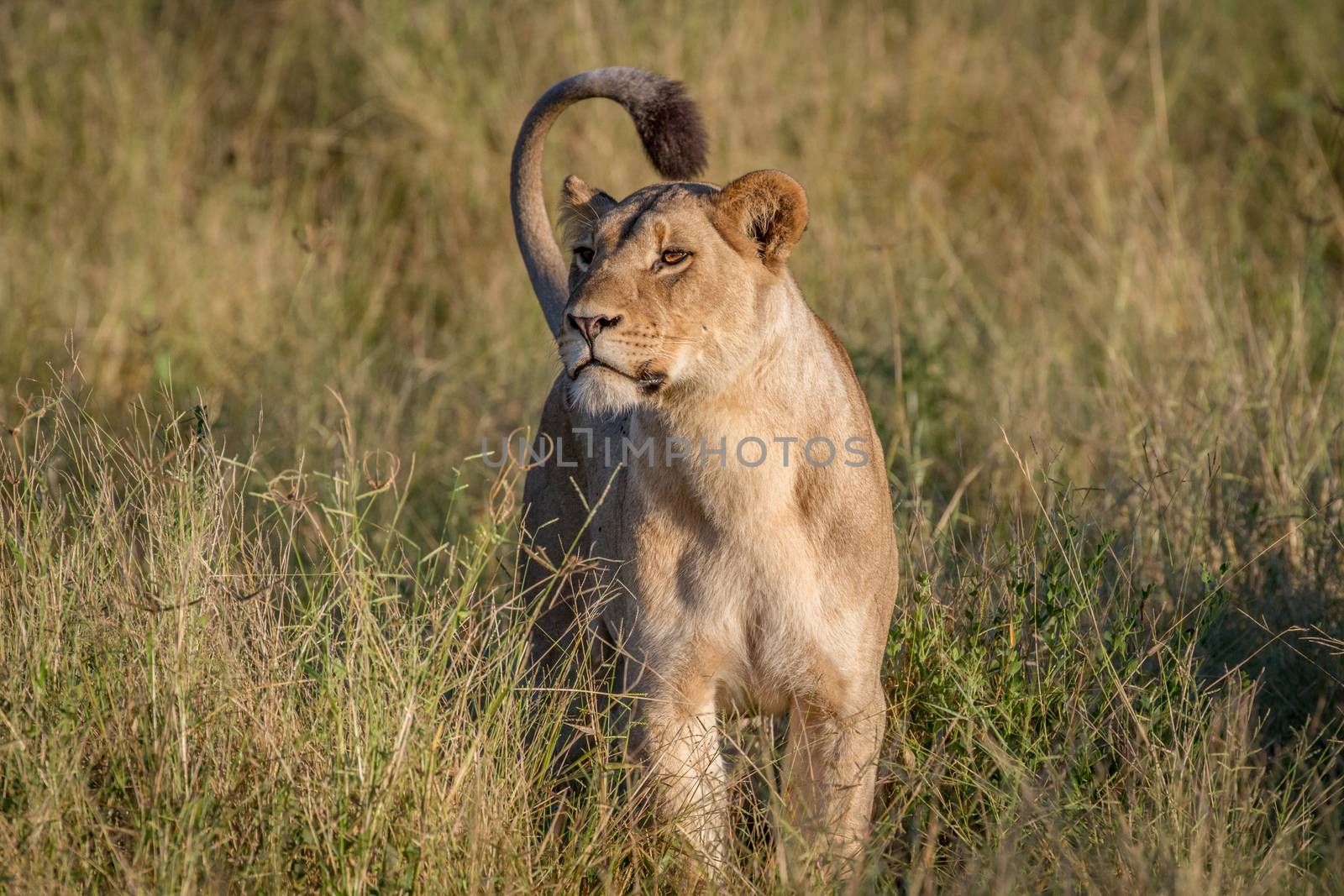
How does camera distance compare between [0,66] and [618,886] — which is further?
[0,66]

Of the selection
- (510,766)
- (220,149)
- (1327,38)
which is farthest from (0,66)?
(1327,38)

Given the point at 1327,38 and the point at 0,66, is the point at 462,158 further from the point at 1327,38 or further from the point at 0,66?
the point at 1327,38

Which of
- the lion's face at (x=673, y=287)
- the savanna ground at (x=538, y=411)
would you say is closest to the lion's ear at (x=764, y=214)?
the lion's face at (x=673, y=287)

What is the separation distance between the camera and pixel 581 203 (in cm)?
348

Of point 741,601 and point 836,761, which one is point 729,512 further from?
point 836,761

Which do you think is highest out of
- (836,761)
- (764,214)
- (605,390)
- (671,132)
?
(671,132)

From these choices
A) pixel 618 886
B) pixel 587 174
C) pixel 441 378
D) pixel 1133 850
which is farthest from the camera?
pixel 587 174

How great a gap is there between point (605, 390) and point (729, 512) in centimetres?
38

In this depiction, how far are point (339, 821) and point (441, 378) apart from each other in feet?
11.6

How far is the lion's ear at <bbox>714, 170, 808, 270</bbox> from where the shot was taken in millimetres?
3090

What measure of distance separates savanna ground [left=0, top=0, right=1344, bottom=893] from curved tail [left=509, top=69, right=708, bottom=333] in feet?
2.65

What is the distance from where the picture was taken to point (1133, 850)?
2.50 metres

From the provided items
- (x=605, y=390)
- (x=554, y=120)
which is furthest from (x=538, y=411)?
(x=605, y=390)

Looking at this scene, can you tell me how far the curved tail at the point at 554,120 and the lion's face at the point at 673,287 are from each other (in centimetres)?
30
